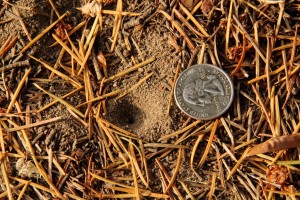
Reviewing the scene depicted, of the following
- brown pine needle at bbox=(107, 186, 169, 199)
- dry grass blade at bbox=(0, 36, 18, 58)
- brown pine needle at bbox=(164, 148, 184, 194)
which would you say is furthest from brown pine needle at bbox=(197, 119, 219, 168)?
dry grass blade at bbox=(0, 36, 18, 58)

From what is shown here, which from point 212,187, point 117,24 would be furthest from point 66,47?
point 212,187

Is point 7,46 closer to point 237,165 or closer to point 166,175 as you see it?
point 166,175

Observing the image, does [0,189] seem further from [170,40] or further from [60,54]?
[170,40]

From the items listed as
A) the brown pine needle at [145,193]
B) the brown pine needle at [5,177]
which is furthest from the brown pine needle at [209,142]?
the brown pine needle at [5,177]

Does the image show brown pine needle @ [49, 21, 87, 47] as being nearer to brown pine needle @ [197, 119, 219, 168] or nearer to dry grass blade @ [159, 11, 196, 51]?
dry grass blade @ [159, 11, 196, 51]

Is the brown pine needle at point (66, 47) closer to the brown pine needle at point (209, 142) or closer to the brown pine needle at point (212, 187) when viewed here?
the brown pine needle at point (209, 142)

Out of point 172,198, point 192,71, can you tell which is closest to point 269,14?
point 192,71

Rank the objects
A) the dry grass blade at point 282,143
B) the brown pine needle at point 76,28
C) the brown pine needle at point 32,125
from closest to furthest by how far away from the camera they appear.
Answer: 1. the dry grass blade at point 282,143
2. the brown pine needle at point 32,125
3. the brown pine needle at point 76,28
